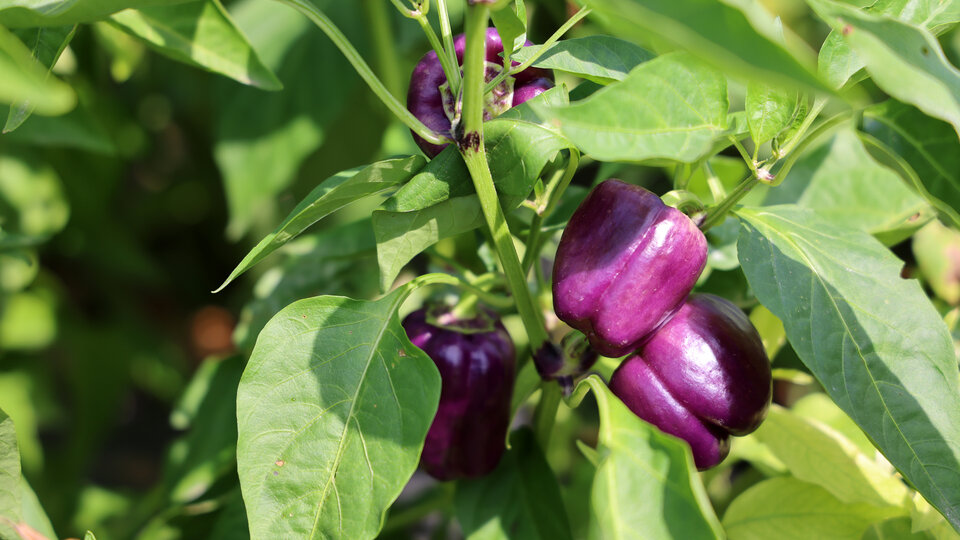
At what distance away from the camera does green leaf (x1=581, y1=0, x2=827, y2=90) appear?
302mm

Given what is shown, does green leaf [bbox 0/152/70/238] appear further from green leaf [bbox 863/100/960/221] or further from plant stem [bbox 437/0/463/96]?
green leaf [bbox 863/100/960/221]

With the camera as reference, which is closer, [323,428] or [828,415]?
[323,428]

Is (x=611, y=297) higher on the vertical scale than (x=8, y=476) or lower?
higher

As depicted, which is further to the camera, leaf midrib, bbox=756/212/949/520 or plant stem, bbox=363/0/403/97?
plant stem, bbox=363/0/403/97

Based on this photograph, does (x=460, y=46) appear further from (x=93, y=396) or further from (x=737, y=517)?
(x=93, y=396)

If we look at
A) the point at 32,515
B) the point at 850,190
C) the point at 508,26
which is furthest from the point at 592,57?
the point at 32,515

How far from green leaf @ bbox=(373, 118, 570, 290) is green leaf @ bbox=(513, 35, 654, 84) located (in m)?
0.05

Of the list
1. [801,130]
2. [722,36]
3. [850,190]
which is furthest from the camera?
[850,190]

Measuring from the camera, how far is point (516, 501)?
2.23 feet

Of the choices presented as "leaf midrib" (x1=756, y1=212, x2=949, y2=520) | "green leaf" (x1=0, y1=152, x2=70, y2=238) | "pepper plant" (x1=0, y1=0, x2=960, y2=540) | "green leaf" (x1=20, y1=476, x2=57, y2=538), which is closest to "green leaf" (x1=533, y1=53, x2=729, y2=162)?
"pepper plant" (x1=0, y1=0, x2=960, y2=540)

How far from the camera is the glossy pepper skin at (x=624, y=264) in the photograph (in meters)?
0.52

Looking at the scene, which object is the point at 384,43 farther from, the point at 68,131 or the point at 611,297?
the point at 611,297

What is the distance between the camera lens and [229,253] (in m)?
1.51

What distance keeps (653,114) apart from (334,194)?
200 mm
